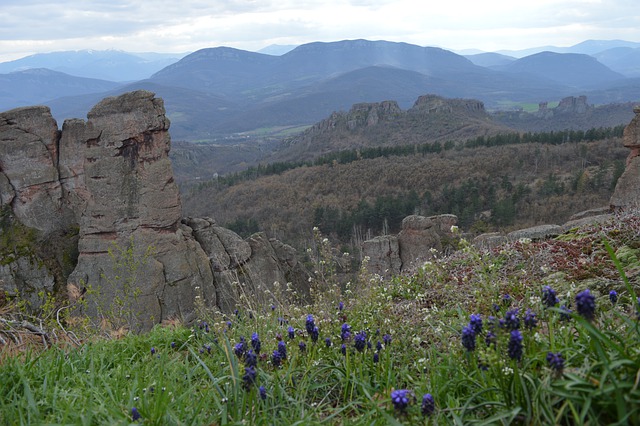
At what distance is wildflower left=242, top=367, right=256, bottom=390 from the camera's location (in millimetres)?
2773

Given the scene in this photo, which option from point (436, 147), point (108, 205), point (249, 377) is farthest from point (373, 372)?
point (436, 147)

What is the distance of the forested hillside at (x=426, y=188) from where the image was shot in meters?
38.2

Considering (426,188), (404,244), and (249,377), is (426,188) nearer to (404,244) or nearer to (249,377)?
(404,244)

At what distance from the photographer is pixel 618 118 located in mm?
118688

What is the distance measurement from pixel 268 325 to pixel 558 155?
53608 millimetres

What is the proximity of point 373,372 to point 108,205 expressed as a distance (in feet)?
63.5

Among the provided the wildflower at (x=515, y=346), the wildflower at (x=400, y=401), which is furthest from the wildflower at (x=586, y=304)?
the wildflower at (x=400, y=401)

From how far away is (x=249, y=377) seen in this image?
2789 millimetres

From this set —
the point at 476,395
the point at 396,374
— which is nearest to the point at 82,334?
the point at 396,374

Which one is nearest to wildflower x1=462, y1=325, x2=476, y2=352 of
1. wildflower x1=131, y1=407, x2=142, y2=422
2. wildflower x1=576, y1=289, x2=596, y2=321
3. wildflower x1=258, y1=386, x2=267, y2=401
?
wildflower x1=576, y1=289, x2=596, y2=321

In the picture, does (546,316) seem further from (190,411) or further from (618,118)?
(618,118)

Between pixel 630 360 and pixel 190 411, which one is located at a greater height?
pixel 630 360

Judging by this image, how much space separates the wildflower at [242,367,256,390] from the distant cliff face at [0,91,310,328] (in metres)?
17.2

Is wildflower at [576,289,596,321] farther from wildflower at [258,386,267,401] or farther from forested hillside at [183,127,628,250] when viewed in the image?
forested hillside at [183,127,628,250]
